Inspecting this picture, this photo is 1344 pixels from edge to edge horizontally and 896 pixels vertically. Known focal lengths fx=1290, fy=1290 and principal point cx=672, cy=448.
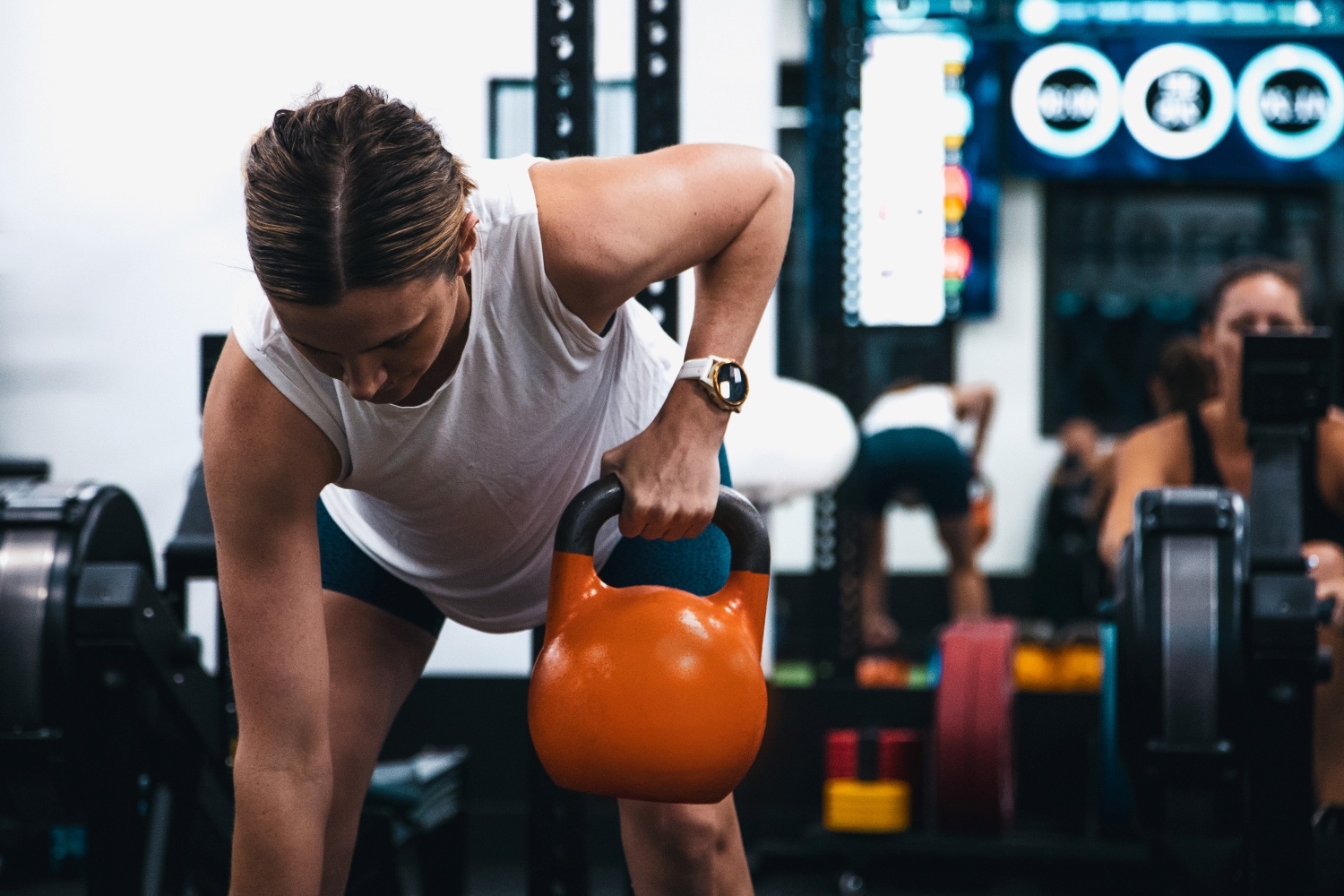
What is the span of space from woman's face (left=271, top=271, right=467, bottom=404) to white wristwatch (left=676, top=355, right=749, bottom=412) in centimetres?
24

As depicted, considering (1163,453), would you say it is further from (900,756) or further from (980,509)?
(980,509)

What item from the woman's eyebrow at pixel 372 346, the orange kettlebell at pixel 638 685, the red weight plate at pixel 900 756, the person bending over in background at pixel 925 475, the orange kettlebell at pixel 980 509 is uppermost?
the woman's eyebrow at pixel 372 346

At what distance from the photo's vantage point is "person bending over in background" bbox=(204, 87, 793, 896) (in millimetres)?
924

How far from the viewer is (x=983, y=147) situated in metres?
5.80

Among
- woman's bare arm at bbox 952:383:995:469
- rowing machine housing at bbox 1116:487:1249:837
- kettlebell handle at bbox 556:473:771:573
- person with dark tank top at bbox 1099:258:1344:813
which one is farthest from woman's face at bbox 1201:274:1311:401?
woman's bare arm at bbox 952:383:995:469

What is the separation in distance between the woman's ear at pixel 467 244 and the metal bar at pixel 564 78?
37.2 inches

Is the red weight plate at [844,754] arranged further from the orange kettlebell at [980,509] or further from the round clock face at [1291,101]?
the round clock face at [1291,101]

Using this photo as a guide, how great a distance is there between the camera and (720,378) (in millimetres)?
1158

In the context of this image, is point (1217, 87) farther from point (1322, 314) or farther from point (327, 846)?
point (327, 846)

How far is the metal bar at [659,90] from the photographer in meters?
2.01

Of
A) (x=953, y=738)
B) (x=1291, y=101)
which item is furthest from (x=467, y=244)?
(x=1291, y=101)

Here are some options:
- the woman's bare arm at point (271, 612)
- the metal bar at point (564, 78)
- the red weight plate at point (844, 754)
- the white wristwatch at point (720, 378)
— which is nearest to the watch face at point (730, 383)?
the white wristwatch at point (720, 378)

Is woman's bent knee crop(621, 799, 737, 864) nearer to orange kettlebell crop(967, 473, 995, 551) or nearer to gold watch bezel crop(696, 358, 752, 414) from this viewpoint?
gold watch bezel crop(696, 358, 752, 414)

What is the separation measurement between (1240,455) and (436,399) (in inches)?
75.1
